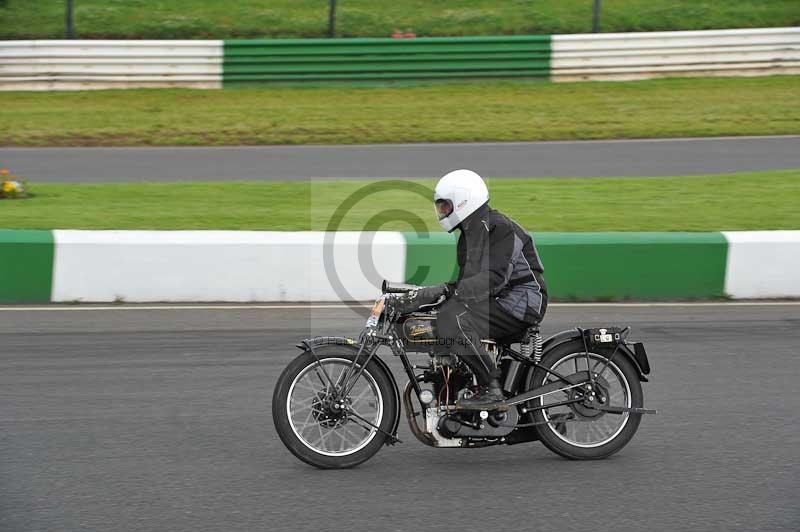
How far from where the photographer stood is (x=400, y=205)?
1322 cm

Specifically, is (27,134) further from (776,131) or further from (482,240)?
(482,240)

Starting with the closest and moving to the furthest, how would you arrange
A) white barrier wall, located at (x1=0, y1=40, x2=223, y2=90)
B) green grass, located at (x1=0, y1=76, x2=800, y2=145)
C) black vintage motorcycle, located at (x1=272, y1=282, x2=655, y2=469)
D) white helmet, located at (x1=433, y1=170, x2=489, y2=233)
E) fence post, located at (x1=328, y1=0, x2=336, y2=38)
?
white helmet, located at (x1=433, y1=170, x2=489, y2=233), black vintage motorcycle, located at (x1=272, y1=282, x2=655, y2=469), green grass, located at (x1=0, y1=76, x2=800, y2=145), white barrier wall, located at (x1=0, y1=40, x2=223, y2=90), fence post, located at (x1=328, y1=0, x2=336, y2=38)

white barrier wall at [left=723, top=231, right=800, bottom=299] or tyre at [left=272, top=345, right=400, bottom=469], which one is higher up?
white barrier wall at [left=723, top=231, right=800, bottom=299]

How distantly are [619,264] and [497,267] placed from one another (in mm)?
4523

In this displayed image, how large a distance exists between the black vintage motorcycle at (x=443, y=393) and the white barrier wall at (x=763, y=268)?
4387mm

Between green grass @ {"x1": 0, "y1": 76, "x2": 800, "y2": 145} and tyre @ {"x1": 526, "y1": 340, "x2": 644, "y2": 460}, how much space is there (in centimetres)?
1301

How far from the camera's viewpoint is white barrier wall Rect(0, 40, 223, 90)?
2120 cm

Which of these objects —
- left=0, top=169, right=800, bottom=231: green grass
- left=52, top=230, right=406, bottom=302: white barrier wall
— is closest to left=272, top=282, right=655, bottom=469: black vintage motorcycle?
left=52, top=230, right=406, bottom=302: white barrier wall

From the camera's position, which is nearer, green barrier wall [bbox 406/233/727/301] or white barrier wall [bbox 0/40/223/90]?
green barrier wall [bbox 406/233/727/301]

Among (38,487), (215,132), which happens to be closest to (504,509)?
(38,487)

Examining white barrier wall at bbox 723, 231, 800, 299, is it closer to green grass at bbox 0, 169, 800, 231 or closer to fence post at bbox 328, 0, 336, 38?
green grass at bbox 0, 169, 800, 231

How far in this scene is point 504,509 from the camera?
5258mm

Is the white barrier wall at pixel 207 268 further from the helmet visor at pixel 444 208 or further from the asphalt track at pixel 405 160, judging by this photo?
the asphalt track at pixel 405 160

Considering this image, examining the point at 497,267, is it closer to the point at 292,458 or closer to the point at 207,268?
the point at 292,458
